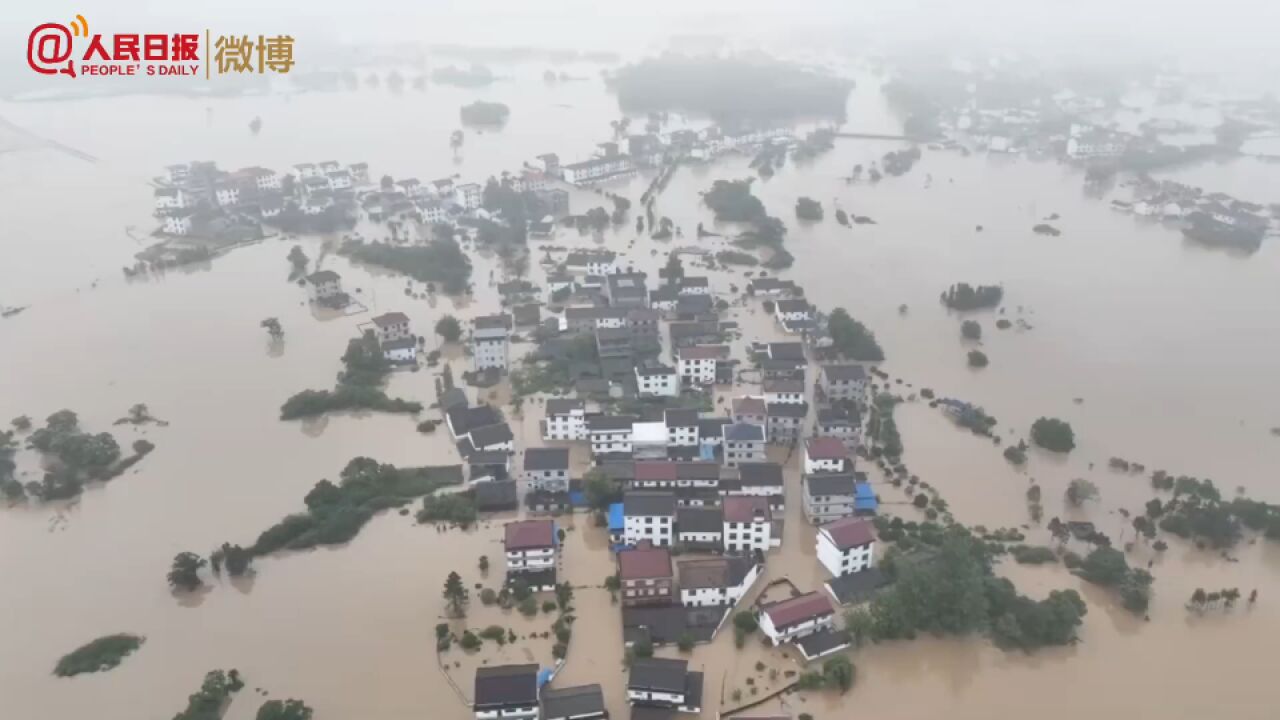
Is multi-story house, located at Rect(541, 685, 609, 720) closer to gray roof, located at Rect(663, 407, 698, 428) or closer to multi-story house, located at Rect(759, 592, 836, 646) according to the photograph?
multi-story house, located at Rect(759, 592, 836, 646)

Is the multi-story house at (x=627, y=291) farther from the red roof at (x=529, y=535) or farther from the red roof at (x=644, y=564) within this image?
the red roof at (x=644, y=564)

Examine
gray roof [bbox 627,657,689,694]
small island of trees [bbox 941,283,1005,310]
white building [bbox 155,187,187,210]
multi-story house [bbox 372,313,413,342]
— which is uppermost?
white building [bbox 155,187,187,210]

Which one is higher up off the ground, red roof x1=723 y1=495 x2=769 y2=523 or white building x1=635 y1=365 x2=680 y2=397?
white building x1=635 y1=365 x2=680 y2=397

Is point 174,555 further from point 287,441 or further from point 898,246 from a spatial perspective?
point 898,246

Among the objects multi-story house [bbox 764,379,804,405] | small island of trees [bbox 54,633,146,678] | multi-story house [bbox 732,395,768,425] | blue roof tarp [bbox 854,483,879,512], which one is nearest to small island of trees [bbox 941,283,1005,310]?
multi-story house [bbox 764,379,804,405]

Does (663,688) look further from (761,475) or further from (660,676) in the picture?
(761,475)

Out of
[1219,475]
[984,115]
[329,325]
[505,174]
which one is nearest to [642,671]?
[1219,475]

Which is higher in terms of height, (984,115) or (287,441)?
(984,115)
